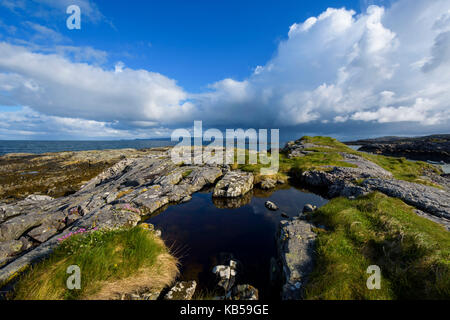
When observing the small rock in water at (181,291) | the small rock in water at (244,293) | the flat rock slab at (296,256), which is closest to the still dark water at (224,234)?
the small rock in water at (181,291)

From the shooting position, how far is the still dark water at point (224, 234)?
823 centimetres

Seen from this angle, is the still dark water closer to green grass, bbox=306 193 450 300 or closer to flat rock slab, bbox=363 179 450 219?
green grass, bbox=306 193 450 300

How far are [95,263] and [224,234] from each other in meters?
7.73

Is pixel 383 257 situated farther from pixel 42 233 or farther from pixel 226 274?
pixel 42 233

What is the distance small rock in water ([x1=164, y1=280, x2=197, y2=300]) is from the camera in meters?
6.40

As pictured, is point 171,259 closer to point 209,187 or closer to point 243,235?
point 243,235

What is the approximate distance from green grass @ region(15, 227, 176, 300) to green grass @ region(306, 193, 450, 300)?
23.3 feet

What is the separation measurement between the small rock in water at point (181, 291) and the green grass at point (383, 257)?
473cm

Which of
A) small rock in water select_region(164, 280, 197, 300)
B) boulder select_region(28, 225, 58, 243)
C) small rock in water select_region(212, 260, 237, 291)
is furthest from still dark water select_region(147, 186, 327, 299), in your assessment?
boulder select_region(28, 225, 58, 243)

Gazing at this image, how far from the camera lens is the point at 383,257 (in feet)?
21.8

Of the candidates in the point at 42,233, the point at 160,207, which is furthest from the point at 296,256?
the point at 42,233
